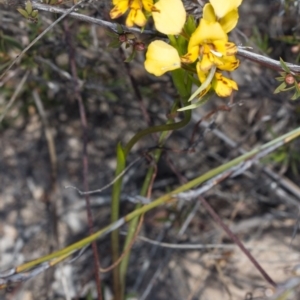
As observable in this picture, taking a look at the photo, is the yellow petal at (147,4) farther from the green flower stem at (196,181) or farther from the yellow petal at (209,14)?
the green flower stem at (196,181)

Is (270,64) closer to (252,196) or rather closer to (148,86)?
(148,86)

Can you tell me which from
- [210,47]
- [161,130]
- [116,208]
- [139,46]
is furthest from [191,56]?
[116,208]

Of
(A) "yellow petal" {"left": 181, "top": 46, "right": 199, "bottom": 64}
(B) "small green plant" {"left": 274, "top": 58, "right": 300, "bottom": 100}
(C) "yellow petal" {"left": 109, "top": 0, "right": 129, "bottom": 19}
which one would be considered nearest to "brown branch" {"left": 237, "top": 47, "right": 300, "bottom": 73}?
(B) "small green plant" {"left": 274, "top": 58, "right": 300, "bottom": 100}

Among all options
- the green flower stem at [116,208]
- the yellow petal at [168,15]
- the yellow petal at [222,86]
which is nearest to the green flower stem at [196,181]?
the green flower stem at [116,208]

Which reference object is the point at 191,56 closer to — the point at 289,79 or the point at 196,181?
the point at 289,79

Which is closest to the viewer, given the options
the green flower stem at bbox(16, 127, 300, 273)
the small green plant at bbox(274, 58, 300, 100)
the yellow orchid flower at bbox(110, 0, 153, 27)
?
the yellow orchid flower at bbox(110, 0, 153, 27)

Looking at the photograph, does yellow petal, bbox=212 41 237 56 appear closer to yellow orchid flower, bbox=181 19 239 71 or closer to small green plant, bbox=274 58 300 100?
yellow orchid flower, bbox=181 19 239 71
